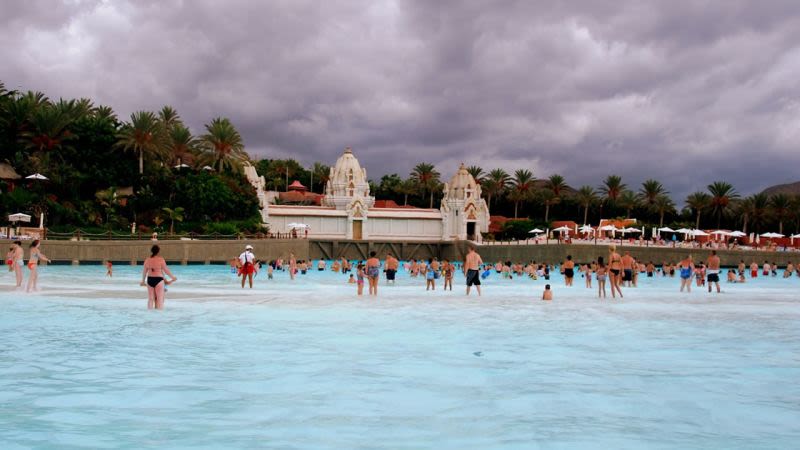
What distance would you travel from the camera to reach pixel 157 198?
61.3 metres

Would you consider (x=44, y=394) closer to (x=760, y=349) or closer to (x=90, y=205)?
(x=760, y=349)

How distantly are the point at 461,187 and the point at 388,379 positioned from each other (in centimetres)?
7033

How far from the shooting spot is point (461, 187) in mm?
79688

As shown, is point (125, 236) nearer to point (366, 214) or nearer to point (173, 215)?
point (173, 215)

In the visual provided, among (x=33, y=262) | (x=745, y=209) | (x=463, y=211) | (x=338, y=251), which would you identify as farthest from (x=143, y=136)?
(x=745, y=209)

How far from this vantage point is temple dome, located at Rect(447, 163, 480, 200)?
7919cm

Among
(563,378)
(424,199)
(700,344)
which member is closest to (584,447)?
(563,378)

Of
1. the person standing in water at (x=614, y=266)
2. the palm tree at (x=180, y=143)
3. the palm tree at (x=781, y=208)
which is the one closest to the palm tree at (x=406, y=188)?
the palm tree at (x=180, y=143)

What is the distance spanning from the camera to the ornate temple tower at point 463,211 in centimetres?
7644

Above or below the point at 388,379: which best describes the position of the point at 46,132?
above

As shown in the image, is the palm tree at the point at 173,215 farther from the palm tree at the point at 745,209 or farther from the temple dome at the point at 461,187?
the palm tree at the point at 745,209

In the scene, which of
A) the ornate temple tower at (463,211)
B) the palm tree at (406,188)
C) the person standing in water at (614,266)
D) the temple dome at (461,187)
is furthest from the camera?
the palm tree at (406,188)

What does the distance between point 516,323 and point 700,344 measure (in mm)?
4000

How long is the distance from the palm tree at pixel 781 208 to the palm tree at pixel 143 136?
202ft
